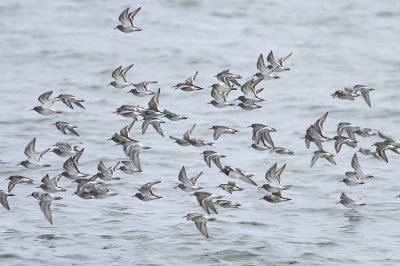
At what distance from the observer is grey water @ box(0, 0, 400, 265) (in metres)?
20.7

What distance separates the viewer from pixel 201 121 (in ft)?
103

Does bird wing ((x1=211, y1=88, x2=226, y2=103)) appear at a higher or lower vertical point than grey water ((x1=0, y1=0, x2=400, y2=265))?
higher

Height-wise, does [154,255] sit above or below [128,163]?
below

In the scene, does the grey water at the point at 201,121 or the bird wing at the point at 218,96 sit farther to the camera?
the bird wing at the point at 218,96

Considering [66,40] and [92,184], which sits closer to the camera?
[92,184]

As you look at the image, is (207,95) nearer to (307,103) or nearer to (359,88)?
(307,103)

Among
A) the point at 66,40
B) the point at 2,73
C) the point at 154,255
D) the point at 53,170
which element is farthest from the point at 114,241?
the point at 66,40

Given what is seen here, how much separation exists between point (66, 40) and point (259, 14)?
11787 millimetres

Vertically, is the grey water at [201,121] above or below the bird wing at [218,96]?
below

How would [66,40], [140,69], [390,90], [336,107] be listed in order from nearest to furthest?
1. [336,107]
2. [390,90]
3. [140,69]
4. [66,40]

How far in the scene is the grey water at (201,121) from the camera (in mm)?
20719

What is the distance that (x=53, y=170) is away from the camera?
2564 centimetres

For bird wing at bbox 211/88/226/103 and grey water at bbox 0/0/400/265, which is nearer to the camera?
grey water at bbox 0/0/400/265

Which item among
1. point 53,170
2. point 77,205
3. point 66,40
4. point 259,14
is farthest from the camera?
point 259,14
